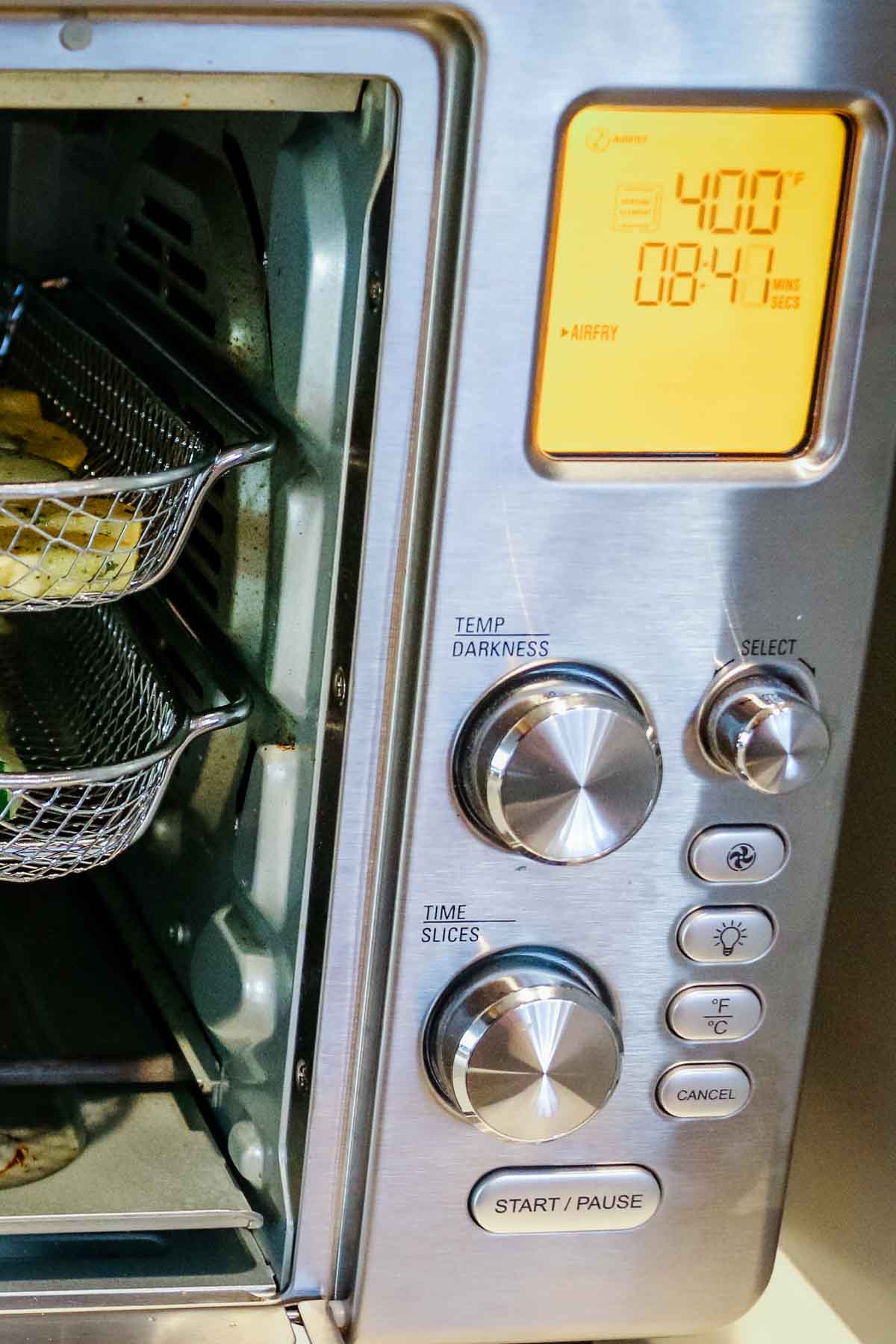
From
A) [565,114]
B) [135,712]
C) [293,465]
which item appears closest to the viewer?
[565,114]

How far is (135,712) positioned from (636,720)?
0.34 meters

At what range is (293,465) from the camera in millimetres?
698

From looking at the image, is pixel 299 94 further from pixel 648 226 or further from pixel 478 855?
pixel 478 855

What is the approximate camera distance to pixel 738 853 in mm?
686

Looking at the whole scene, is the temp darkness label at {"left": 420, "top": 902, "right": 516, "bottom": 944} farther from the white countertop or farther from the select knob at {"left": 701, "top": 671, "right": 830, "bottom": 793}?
the white countertop

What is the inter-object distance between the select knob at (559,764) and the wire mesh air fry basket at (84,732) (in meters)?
0.15

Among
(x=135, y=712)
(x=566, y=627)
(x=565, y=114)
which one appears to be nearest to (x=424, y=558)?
(x=566, y=627)

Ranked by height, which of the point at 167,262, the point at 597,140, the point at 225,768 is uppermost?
the point at 597,140

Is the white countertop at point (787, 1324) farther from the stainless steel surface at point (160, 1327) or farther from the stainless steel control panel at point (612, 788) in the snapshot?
the stainless steel surface at point (160, 1327)

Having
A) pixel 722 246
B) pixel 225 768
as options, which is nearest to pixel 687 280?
pixel 722 246

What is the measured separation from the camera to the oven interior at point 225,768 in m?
0.64

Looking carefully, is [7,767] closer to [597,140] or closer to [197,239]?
[197,239]

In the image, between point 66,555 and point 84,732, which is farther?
point 84,732

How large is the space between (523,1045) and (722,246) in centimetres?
33
